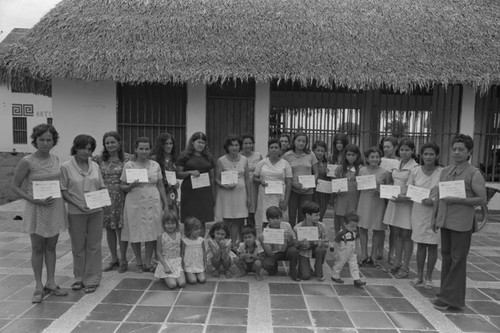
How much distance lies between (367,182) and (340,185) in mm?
365

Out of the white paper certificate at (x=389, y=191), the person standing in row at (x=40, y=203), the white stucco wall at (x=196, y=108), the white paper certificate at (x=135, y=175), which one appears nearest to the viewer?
Result: the person standing in row at (x=40, y=203)

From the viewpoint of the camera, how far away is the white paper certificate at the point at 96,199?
388 centimetres

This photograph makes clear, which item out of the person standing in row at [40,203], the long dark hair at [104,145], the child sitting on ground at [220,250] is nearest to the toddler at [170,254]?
the child sitting on ground at [220,250]

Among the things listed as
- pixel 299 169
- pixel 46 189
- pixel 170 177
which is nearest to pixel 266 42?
pixel 299 169

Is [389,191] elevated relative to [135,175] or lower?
lower

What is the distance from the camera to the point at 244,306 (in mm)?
3748

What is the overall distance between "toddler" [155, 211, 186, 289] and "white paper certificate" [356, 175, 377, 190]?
2.23 meters

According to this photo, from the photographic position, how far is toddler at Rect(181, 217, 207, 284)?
4309 mm

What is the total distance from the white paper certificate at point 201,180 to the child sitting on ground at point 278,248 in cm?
90

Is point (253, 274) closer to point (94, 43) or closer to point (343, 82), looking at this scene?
point (343, 82)

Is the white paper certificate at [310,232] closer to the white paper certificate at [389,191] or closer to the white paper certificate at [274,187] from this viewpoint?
the white paper certificate at [274,187]

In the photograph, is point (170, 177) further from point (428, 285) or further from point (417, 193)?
point (428, 285)

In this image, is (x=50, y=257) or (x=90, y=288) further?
(x=90, y=288)

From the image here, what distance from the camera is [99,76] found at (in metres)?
6.85
